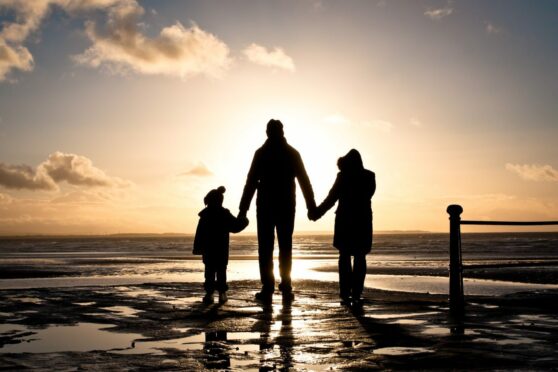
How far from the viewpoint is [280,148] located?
28.5ft

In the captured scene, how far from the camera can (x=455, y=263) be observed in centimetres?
782

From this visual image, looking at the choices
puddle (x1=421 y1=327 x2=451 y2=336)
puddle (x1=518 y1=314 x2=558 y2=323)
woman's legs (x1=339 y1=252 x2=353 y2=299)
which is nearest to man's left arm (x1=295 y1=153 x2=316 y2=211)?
woman's legs (x1=339 y1=252 x2=353 y2=299)

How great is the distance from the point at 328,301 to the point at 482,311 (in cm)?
195

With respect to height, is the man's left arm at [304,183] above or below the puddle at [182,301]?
above

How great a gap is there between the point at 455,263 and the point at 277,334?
3.44 m

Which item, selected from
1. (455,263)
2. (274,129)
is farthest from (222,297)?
(455,263)

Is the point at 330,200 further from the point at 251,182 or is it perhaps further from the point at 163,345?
the point at 163,345

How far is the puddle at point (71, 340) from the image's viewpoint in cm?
467

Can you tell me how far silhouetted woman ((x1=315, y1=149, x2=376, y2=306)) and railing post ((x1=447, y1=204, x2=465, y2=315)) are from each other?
43.8 inches

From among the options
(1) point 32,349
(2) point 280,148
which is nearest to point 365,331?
(1) point 32,349

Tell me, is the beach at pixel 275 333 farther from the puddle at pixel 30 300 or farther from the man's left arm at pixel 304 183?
the man's left arm at pixel 304 183

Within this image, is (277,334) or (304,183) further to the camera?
(304,183)

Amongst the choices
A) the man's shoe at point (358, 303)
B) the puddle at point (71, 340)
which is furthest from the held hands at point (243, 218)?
the puddle at point (71, 340)

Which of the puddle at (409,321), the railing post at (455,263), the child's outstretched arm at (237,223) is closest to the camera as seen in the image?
the puddle at (409,321)
